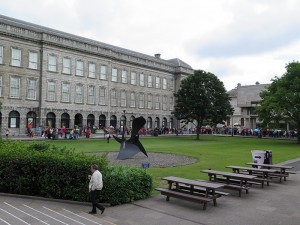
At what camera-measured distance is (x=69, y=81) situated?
52.7 metres

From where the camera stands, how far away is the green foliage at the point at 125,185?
980cm

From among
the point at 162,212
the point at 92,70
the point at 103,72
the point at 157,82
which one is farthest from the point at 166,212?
the point at 157,82

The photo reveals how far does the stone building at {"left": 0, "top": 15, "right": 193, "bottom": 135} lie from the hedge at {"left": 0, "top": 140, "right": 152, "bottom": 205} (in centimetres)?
3641

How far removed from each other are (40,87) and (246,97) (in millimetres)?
53763

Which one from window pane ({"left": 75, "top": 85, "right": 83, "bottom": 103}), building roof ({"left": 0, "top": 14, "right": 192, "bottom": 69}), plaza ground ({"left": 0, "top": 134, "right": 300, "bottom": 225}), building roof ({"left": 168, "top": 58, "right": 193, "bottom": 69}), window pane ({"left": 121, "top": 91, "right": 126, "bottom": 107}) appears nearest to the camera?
plaza ground ({"left": 0, "top": 134, "right": 300, "bottom": 225})

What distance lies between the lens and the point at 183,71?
74.0m

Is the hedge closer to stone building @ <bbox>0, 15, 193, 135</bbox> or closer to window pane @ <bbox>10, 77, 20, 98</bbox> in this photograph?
stone building @ <bbox>0, 15, 193, 135</bbox>

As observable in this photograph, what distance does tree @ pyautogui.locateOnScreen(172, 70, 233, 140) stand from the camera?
48.1 m

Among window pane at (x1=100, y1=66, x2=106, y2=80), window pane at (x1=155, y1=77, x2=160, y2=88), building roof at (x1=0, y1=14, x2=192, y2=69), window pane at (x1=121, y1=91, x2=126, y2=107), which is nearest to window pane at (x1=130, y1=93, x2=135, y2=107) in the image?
window pane at (x1=121, y1=91, x2=126, y2=107)

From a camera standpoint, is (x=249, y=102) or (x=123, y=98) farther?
(x=249, y=102)

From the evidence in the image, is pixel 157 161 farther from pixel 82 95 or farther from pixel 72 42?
pixel 72 42

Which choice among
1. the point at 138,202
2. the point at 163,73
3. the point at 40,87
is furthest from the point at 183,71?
the point at 138,202

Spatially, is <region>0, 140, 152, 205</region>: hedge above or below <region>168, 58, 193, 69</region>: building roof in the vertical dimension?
below

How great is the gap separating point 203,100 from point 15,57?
95.7ft
